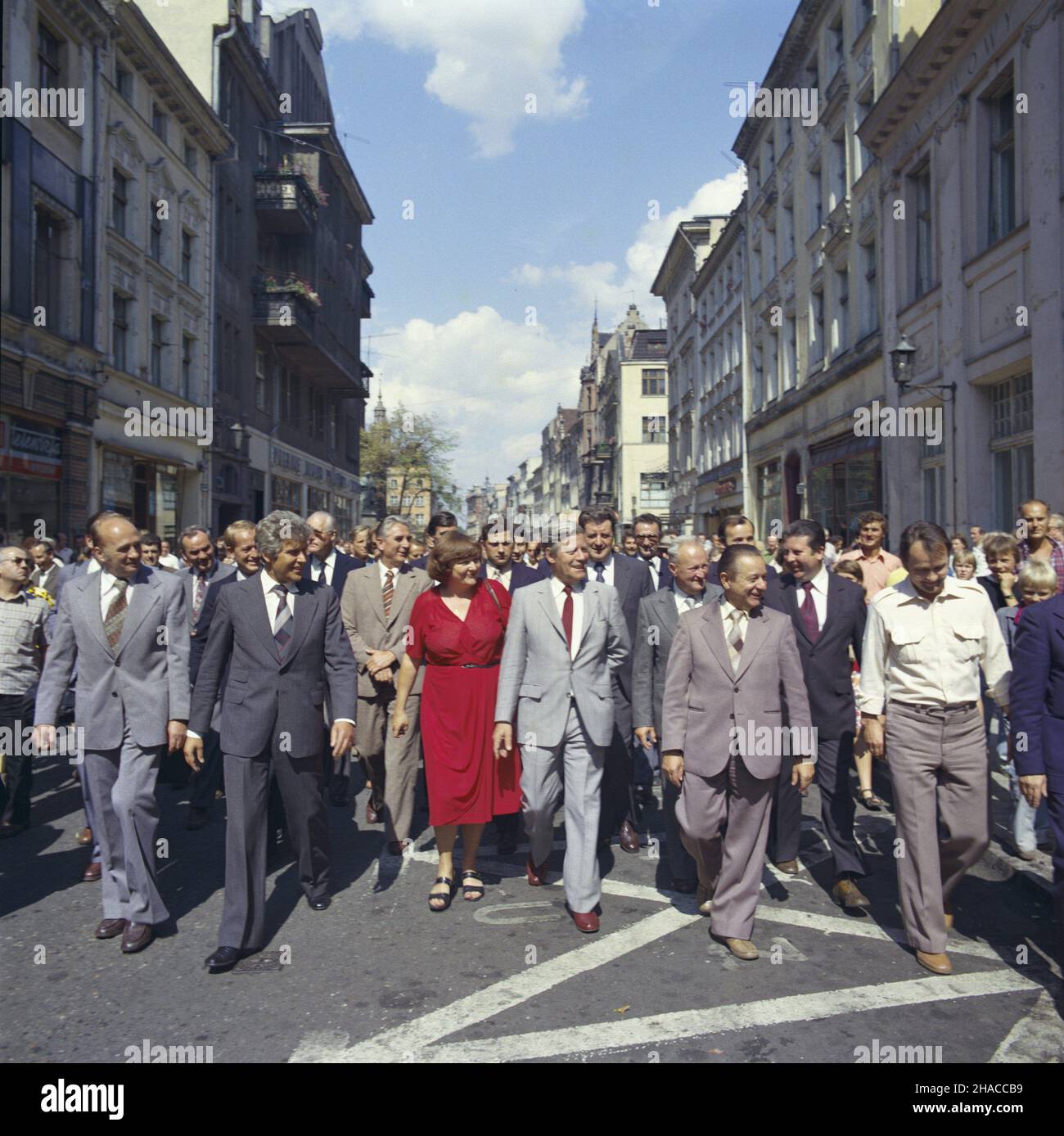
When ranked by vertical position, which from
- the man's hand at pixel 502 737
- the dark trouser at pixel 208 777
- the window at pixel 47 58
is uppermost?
the window at pixel 47 58

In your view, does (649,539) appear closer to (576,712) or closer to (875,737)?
(576,712)

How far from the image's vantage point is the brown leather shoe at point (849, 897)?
5.17m

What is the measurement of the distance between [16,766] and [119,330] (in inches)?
668

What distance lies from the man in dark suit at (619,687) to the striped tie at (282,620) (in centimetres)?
195

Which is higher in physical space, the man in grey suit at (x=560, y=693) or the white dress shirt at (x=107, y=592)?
the white dress shirt at (x=107, y=592)

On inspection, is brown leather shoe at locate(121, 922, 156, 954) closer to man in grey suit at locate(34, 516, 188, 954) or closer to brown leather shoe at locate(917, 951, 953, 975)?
man in grey suit at locate(34, 516, 188, 954)

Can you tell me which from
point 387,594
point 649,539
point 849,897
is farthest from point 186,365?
point 849,897

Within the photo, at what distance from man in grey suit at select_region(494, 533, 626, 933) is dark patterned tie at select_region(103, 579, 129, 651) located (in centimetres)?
201

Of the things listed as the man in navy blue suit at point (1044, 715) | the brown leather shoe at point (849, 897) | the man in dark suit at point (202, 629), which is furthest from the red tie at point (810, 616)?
the man in dark suit at point (202, 629)

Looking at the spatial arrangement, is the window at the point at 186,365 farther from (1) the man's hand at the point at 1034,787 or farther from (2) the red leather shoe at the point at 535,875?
(1) the man's hand at the point at 1034,787

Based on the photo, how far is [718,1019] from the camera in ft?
12.6

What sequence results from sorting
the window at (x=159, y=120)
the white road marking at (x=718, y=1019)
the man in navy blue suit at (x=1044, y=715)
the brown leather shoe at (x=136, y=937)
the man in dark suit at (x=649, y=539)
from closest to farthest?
the white road marking at (x=718, y=1019), the man in navy blue suit at (x=1044, y=715), the brown leather shoe at (x=136, y=937), the man in dark suit at (x=649, y=539), the window at (x=159, y=120)

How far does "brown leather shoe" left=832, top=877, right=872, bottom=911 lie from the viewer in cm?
517

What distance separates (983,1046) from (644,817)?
382cm
